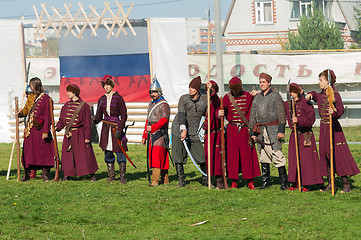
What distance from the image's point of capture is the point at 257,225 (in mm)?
8148

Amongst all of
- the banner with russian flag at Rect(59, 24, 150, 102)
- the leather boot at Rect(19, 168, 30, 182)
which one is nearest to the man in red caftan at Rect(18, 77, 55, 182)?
the leather boot at Rect(19, 168, 30, 182)

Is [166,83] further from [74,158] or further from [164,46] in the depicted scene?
[74,158]

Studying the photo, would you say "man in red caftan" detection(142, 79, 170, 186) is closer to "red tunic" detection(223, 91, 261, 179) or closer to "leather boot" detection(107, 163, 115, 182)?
"leather boot" detection(107, 163, 115, 182)

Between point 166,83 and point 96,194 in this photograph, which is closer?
point 96,194

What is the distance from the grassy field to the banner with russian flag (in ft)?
27.6

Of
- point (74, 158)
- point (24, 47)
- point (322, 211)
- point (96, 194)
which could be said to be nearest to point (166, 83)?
point (24, 47)

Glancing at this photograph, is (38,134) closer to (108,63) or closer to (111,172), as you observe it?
(111,172)

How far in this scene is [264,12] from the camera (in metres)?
53.8

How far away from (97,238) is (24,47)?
44.7 ft

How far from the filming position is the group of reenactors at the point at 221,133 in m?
10.2

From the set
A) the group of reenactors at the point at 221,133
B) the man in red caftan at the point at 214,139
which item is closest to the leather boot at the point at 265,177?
the group of reenactors at the point at 221,133

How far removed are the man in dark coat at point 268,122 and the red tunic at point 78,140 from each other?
316 cm

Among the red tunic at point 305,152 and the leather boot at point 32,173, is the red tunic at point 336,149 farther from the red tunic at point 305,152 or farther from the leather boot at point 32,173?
the leather boot at point 32,173

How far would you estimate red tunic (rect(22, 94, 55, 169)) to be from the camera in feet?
39.9
